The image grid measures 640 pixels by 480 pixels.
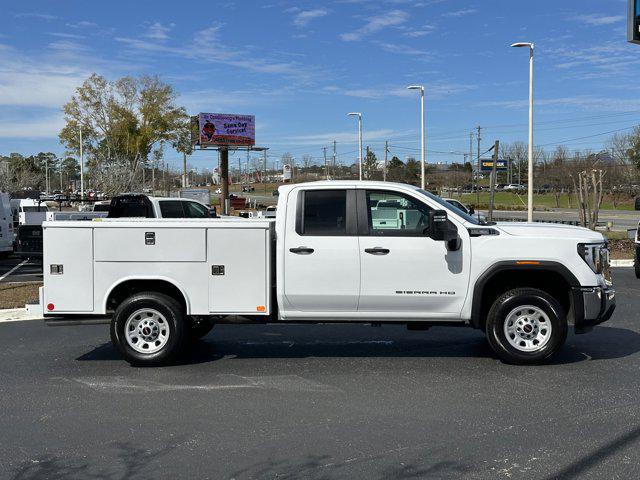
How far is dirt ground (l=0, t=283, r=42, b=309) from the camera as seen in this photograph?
469 inches

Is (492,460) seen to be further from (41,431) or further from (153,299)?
(153,299)

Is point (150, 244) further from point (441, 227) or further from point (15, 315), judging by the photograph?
point (15, 315)

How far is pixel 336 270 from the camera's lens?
7230mm

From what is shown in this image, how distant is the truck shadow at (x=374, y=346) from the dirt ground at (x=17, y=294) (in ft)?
13.4

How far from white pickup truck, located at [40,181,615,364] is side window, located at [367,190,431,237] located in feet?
0.04

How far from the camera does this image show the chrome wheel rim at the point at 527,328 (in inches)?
284

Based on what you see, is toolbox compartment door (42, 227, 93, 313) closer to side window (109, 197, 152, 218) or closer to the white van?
side window (109, 197, 152, 218)

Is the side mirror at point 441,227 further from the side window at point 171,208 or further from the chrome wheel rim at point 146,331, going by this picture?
the side window at point 171,208

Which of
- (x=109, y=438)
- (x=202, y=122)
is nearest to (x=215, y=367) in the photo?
(x=109, y=438)

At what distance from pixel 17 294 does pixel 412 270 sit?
8.91 meters

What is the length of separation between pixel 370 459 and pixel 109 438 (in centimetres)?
202

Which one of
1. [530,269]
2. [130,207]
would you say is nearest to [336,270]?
[530,269]

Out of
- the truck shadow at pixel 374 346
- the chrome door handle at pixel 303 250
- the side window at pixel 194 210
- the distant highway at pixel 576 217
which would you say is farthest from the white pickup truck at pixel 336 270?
the distant highway at pixel 576 217

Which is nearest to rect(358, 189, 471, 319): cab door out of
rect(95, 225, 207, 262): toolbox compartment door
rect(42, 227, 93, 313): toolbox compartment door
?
rect(95, 225, 207, 262): toolbox compartment door
